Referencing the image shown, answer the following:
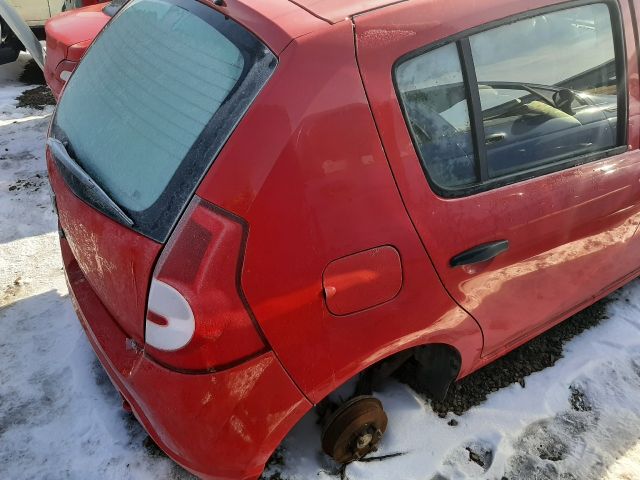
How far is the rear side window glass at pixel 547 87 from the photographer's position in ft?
5.98

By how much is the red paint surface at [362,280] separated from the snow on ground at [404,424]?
0.88 meters

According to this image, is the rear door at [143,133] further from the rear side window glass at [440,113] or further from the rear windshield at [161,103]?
the rear side window glass at [440,113]

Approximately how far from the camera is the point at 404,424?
2309mm

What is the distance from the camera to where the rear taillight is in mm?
1404

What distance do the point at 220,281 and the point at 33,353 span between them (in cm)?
172

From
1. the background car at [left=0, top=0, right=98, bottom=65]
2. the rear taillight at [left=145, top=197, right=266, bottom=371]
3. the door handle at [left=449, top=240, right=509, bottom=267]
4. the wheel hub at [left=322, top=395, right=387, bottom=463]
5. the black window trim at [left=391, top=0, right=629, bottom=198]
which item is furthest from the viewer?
the background car at [left=0, top=0, right=98, bottom=65]

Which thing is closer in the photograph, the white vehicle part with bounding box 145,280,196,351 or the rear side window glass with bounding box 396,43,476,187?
the white vehicle part with bounding box 145,280,196,351

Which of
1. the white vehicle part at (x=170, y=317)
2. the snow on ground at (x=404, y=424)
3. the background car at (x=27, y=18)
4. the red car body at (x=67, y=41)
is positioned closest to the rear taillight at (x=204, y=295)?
the white vehicle part at (x=170, y=317)

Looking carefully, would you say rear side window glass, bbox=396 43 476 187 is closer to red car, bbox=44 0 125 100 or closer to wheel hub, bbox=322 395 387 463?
wheel hub, bbox=322 395 387 463

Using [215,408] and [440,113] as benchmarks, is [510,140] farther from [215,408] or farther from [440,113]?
[215,408]

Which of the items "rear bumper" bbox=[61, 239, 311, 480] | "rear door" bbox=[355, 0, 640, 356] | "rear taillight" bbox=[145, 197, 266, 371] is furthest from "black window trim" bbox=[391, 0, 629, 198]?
"rear bumper" bbox=[61, 239, 311, 480]

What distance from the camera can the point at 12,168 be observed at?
4332 millimetres

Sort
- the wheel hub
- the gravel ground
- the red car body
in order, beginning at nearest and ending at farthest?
the wheel hub
the gravel ground
the red car body

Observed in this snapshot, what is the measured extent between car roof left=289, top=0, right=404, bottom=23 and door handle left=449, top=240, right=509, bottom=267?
808mm
